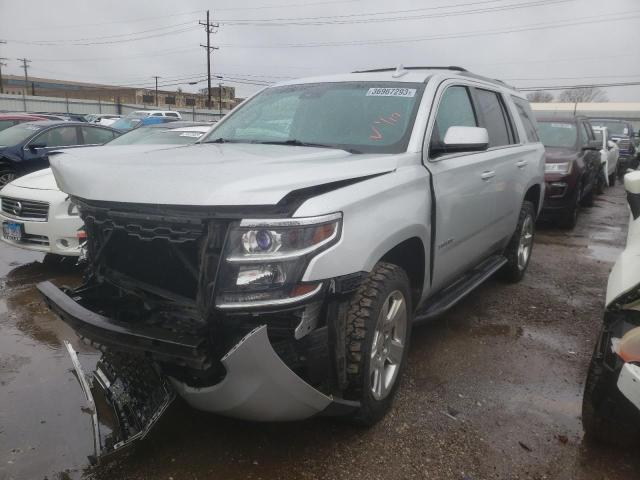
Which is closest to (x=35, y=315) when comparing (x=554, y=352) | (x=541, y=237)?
(x=554, y=352)

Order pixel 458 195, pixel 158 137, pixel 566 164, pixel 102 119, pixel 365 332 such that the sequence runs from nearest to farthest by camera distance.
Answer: pixel 365 332
pixel 458 195
pixel 158 137
pixel 566 164
pixel 102 119

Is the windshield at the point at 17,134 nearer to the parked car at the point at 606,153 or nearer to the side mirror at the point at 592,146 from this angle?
the side mirror at the point at 592,146

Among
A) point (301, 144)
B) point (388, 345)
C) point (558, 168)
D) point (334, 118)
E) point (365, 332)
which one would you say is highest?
point (334, 118)

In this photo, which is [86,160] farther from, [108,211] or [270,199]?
[270,199]

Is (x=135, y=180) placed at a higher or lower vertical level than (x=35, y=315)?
higher

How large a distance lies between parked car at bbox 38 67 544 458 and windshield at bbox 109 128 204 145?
146 inches

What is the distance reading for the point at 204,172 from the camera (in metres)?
2.18

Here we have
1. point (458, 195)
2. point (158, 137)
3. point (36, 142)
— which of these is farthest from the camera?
point (36, 142)

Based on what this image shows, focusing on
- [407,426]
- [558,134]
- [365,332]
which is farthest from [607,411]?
[558,134]

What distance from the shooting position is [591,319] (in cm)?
442

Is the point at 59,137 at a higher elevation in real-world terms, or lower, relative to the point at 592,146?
lower

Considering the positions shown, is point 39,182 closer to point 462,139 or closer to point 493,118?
point 462,139

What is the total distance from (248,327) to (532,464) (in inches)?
62.2

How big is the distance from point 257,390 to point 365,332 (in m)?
0.57
